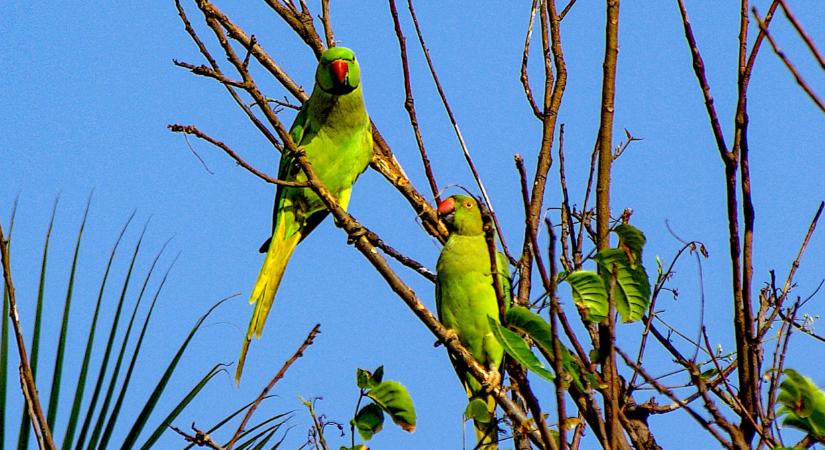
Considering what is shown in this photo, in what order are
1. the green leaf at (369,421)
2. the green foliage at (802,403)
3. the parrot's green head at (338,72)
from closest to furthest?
the green foliage at (802,403), the green leaf at (369,421), the parrot's green head at (338,72)

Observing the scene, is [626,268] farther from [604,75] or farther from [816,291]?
[816,291]

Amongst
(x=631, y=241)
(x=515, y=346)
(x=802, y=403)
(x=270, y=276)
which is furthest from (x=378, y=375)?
(x=270, y=276)

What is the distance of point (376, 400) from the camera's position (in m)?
1.99

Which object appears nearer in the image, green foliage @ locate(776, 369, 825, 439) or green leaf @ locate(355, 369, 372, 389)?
green foliage @ locate(776, 369, 825, 439)

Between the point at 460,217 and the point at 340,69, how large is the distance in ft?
2.68

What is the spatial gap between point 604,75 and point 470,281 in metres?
1.15

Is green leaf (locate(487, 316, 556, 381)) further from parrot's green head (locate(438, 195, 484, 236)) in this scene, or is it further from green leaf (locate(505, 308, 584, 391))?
parrot's green head (locate(438, 195, 484, 236))

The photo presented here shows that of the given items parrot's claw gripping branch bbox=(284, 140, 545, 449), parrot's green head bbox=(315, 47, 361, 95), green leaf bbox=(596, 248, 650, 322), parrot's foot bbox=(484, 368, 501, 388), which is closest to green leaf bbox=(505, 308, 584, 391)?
green leaf bbox=(596, 248, 650, 322)

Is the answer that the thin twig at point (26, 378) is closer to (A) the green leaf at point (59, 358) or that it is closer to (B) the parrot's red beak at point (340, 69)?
(A) the green leaf at point (59, 358)

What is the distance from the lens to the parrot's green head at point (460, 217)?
3486 millimetres

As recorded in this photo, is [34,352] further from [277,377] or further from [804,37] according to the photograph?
[804,37]

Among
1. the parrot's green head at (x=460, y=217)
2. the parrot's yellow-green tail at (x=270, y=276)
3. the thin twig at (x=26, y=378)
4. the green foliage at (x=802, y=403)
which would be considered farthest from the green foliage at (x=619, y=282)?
the parrot's yellow-green tail at (x=270, y=276)

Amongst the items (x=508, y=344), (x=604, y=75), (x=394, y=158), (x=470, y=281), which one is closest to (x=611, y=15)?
(x=604, y=75)

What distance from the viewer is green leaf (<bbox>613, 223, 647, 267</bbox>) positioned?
6.14 feet
